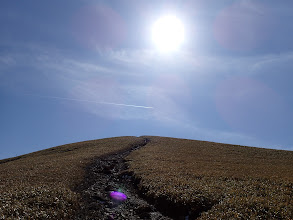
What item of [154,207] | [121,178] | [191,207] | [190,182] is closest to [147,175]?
[121,178]

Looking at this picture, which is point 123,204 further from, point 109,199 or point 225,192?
point 225,192

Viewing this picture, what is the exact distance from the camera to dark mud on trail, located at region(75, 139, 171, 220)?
16250 millimetres

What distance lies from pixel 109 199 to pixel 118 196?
130 centimetres

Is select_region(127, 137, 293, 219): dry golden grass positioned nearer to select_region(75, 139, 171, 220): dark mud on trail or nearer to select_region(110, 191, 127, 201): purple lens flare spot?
select_region(75, 139, 171, 220): dark mud on trail

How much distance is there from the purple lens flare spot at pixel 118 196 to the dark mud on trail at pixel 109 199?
0.41 meters

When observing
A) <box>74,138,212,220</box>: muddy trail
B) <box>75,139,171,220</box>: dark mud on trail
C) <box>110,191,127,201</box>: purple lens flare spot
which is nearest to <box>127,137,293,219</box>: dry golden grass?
<box>74,138,212,220</box>: muddy trail

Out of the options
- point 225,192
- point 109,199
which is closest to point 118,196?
point 109,199

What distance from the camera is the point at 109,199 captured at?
19953 mm

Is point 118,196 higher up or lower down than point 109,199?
higher up

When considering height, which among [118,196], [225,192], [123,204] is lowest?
[123,204]

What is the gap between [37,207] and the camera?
1491 centimetres

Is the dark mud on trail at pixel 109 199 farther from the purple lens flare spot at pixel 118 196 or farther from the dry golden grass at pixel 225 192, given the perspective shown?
the dry golden grass at pixel 225 192

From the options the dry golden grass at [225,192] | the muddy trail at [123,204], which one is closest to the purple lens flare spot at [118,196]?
the muddy trail at [123,204]

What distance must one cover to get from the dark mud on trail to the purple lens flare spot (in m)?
0.41
